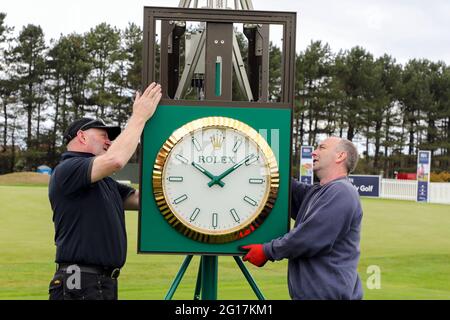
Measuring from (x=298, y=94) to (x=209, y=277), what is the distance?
50.2m

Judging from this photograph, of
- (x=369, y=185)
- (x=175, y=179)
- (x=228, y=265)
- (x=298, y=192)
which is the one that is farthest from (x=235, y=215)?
(x=369, y=185)

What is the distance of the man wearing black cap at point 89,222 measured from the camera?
3953 millimetres

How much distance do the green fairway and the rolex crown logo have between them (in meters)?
3.80

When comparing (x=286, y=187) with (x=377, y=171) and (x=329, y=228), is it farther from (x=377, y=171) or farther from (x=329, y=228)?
(x=377, y=171)

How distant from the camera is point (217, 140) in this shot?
4.05m

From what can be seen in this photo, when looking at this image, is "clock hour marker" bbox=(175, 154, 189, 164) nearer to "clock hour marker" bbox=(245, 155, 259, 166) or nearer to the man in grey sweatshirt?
"clock hour marker" bbox=(245, 155, 259, 166)

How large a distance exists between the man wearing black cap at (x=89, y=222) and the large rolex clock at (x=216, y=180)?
10.8 inches

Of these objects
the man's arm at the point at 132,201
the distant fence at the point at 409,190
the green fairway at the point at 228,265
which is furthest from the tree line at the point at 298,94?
the man's arm at the point at 132,201

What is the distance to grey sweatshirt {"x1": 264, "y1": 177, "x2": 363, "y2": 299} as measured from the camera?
149 inches

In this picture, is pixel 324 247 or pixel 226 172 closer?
pixel 324 247

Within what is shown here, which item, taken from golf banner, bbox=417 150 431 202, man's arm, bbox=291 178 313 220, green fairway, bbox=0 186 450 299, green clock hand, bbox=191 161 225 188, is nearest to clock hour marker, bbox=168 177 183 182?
green clock hand, bbox=191 161 225 188

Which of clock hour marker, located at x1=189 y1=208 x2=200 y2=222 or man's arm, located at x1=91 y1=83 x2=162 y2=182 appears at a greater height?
man's arm, located at x1=91 y1=83 x2=162 y2=182

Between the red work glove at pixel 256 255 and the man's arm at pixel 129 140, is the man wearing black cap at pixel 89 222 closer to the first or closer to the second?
the man's arm at pixel 129 140

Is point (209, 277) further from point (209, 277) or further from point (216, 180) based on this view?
point (216, 180)
